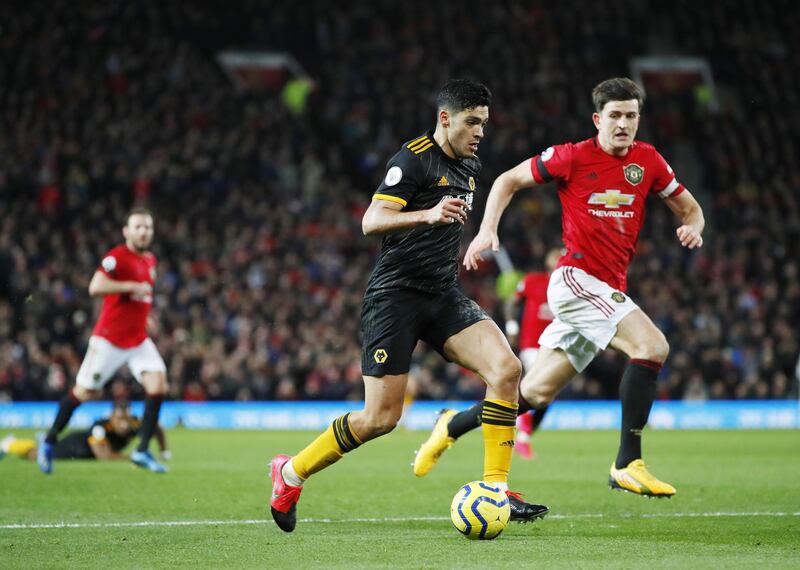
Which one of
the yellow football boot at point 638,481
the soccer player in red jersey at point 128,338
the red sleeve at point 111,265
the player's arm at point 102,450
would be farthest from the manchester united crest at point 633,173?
the player's arm at point 102,450

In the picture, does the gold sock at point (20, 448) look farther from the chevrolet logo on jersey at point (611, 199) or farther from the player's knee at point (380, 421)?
the chevrolet logo on jersey at point (611, 199)

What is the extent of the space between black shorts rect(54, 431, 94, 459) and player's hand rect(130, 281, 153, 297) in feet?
8.60

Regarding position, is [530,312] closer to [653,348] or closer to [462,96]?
[653,348]

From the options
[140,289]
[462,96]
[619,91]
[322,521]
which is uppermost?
[619,91]

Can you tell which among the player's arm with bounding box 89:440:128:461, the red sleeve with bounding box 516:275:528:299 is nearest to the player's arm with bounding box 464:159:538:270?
the red sleeve with bounding box 516:275:528:299

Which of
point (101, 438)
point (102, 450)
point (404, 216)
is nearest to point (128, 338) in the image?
point (101, 438)

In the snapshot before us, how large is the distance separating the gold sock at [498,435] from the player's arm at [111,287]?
225 inches

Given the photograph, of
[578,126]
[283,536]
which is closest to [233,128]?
[578,126]

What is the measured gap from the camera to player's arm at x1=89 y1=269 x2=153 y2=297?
38.5 feet

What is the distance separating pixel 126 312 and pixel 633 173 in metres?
6.02

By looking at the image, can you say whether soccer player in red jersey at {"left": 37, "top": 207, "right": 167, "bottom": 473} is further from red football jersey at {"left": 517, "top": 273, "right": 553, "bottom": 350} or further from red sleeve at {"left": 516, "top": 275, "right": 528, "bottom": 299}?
red football jersey at {"left": 517, "top": 273, "right": 553, "bottom": 350}

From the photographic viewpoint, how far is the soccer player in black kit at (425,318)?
273 inches

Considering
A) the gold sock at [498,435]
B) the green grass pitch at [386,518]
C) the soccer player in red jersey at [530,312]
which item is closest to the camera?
the green grass pitch at [386,518]

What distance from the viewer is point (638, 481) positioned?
7.38 m
